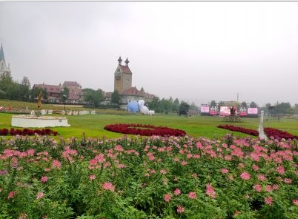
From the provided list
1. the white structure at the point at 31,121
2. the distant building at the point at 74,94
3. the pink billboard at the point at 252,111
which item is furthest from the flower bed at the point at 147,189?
the distant building at the point at 74,94

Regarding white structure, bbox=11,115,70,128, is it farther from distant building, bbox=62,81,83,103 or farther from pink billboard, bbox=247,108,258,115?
distant building, bbox=62,81,83,103

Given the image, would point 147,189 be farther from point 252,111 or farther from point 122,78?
point 122,78

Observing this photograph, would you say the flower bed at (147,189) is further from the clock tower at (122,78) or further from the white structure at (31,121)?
the clock tower at (122,78)

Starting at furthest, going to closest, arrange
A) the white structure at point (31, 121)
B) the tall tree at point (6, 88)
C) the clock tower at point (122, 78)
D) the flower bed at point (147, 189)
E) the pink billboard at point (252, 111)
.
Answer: the clock tower at point (122, 78)
the pink billboard at point (252, 111)
the tall tree at point (6, 88)
the white structure at point (31, 121)
the flower bed at point (147, 189)

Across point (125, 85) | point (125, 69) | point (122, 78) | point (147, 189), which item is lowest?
point (147, 189)

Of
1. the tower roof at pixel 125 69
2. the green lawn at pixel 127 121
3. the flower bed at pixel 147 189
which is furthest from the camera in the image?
the tower roof at pixel 125 69

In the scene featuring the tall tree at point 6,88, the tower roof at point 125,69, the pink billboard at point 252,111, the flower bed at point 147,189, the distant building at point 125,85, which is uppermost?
the tower roof at point 125,69

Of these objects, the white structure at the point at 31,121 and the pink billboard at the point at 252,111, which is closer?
the white structure at the point at 31,121

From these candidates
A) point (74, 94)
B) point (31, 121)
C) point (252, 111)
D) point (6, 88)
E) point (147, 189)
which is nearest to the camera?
point (147, 189)

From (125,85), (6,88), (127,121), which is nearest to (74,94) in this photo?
(125,85)

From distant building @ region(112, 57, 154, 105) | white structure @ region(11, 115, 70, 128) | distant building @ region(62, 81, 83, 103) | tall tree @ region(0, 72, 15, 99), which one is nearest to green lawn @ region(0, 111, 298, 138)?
white structure @ region(11, 115, 70, 128)

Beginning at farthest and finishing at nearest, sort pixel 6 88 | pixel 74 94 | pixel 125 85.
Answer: pixel 125 85
pixel 74 94
pixel 6 88

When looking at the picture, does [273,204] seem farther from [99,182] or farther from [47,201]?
[47,201]

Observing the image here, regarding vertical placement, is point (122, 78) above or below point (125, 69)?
below
